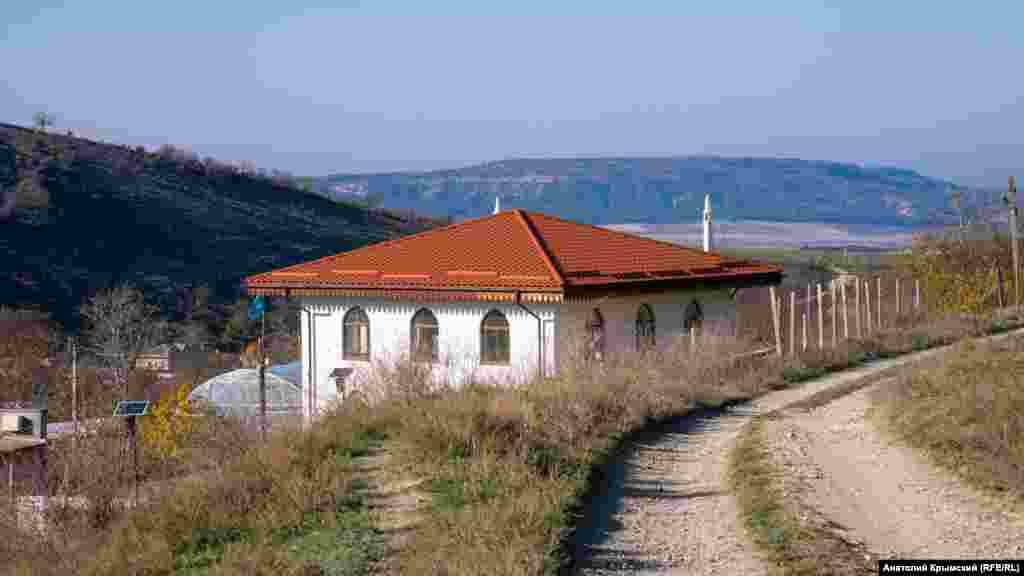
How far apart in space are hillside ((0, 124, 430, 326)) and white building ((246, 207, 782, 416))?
106 feet

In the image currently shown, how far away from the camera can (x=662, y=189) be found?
478ft

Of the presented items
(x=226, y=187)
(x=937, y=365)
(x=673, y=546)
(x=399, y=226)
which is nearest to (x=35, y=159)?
(x=226, y=187)

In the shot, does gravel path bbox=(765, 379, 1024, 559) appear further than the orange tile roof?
No

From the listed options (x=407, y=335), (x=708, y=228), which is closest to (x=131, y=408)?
(x=407, y=335)

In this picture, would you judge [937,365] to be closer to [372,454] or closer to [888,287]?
[372,454]

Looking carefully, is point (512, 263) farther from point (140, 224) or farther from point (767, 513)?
point (140, 224)

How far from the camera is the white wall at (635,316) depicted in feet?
84.7

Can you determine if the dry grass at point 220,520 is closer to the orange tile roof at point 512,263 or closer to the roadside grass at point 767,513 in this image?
the roadside grass at point 767,513

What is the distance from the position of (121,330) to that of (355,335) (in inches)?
782

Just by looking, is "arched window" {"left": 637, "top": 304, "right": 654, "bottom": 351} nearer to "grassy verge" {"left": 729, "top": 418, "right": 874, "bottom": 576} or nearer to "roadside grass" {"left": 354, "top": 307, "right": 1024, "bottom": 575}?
"roadside grass" {"left": 354, "top": 307, "right": 1024, "bottom": 575}

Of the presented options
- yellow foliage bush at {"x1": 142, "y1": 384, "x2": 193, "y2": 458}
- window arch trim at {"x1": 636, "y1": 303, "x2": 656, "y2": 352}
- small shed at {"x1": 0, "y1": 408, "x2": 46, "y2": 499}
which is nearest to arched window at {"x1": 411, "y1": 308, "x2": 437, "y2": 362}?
window arch trim at {"x1": 636, "y1": 303, "x2": 656, "y2": 352}

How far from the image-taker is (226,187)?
91.1 metres

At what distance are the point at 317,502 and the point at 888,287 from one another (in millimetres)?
35875

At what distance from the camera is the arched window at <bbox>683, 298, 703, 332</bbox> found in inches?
1146
